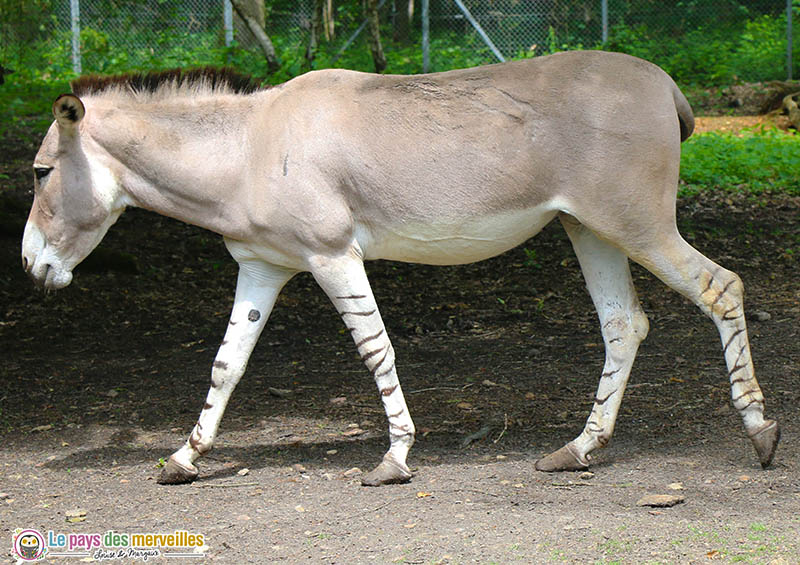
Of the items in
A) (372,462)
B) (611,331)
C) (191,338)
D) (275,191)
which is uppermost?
(275,191)

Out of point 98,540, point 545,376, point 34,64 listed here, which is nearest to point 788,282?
point 545,376

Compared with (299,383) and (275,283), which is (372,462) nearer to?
(275,283)

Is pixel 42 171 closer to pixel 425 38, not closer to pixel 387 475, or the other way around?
pixel 387 475

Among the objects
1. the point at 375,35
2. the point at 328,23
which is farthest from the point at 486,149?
the point at 328,23

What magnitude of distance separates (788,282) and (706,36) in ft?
39.2

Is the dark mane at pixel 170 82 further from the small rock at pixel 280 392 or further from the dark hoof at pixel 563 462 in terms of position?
the dark hoof at pixel 563 462

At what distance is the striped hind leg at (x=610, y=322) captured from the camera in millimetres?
4723

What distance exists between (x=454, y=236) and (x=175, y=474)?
6.09ft

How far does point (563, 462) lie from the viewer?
461 centimetres

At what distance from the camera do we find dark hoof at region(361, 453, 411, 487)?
14.6ft

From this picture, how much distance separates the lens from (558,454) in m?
4.66

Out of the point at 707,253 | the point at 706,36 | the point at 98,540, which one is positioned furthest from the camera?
the point at 706,36

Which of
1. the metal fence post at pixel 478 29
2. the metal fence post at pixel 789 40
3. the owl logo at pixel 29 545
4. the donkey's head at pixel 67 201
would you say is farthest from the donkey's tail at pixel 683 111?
the metal fence post at pixel 789 40

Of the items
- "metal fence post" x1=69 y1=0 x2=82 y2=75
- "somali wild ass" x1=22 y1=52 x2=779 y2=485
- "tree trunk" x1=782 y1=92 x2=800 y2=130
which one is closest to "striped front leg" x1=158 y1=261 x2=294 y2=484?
"somali wild ass" x1=22 y1=52 x2=779 y2=485
